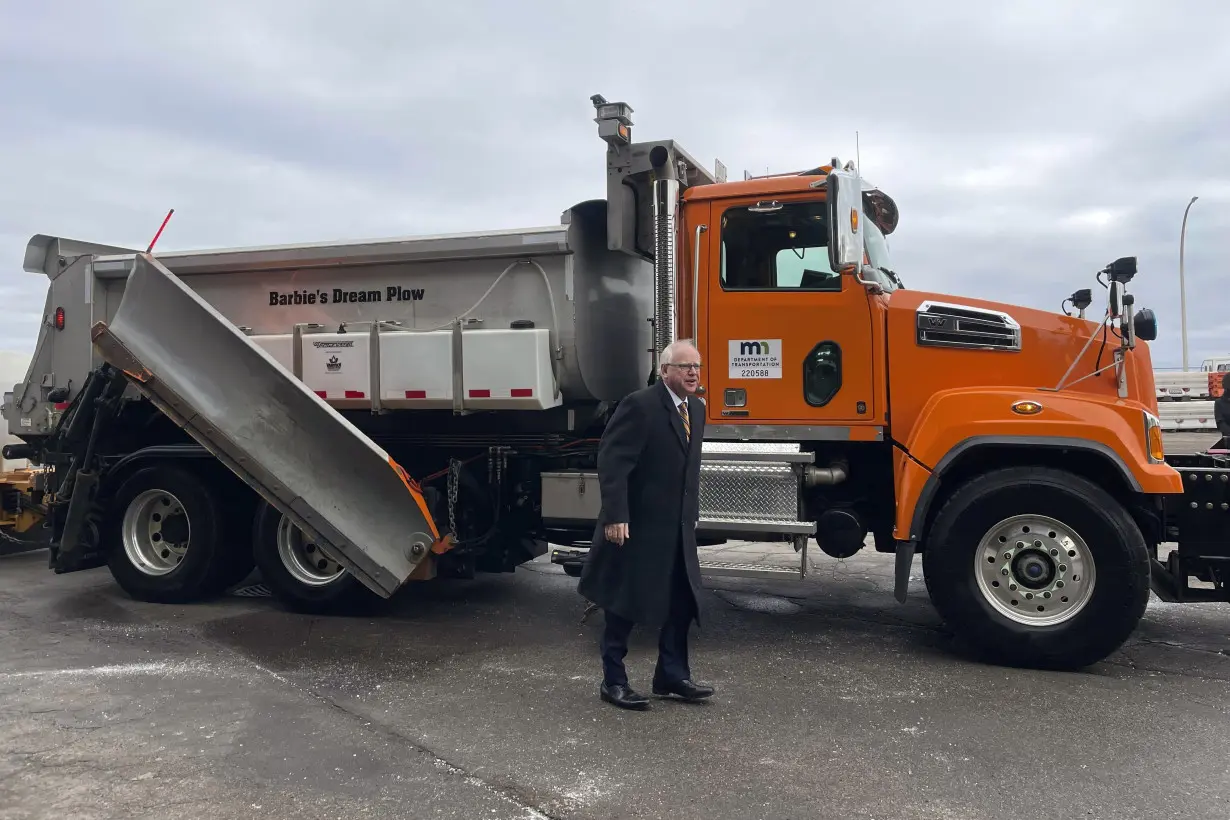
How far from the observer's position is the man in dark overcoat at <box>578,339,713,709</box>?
14.6 ft

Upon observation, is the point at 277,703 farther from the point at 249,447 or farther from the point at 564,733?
the point at 249,447

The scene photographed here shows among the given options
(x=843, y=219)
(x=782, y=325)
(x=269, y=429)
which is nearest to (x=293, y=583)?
(x=269, y=429)

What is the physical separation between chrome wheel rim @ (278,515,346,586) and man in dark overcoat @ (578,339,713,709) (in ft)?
9.61

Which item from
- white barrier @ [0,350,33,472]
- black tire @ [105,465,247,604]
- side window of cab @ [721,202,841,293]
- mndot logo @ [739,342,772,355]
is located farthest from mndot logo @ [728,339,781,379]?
white barrier @ [0,350,33,472]

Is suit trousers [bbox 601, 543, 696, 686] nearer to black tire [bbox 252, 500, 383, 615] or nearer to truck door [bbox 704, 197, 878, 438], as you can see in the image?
truck door [bbox 704, 197, 878, 438]

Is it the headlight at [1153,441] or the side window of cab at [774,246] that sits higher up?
the side window of cab at [774,246]

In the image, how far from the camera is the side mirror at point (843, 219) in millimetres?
5211

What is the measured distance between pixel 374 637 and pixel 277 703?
1.43 meters

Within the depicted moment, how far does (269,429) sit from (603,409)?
2352mm

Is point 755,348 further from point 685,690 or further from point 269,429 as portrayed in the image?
point 269,429

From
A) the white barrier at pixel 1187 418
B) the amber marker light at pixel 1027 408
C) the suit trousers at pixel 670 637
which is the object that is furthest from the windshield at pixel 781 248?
the white barrier at pixel 1187 418

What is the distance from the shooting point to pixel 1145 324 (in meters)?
5.46

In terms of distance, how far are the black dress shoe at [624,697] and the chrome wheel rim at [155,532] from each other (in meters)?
4.17

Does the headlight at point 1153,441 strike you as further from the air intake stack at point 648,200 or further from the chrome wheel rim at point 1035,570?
the air intake stack at point 648,200
